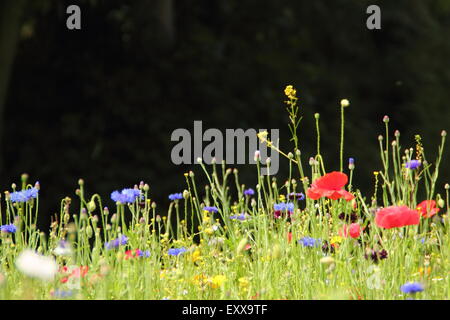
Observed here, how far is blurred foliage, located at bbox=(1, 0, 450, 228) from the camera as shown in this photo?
29.3 feet

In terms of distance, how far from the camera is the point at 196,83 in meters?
9.74

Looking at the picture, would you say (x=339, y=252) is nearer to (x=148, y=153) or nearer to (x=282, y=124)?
(x=148, y=153)

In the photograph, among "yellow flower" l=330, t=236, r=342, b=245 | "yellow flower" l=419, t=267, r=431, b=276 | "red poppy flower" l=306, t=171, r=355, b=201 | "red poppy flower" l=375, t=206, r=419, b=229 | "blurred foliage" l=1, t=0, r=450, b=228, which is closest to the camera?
"red poppy flower" l=375, t=206, r=419, b=229

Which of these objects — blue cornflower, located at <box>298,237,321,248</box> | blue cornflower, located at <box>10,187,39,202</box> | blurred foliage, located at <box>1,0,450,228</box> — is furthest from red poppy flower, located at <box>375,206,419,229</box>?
blurred foliage, located at <box>1,0,450,228</box>

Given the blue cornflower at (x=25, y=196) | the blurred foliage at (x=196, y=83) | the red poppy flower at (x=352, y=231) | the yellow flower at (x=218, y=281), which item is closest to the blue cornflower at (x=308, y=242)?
the red poppy flower at (x=352, y=231)

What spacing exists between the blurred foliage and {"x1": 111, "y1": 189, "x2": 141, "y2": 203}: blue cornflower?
5.02 meters

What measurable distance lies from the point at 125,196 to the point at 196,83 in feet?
22.5

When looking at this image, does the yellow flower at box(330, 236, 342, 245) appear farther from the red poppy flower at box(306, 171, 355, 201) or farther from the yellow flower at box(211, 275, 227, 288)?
the yellow flower at box(211, 275, 227, 288)

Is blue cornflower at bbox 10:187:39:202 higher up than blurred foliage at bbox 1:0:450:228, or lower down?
lower down

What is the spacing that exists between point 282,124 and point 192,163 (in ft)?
4.57

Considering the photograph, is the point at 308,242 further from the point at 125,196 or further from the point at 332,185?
the point at 125,196

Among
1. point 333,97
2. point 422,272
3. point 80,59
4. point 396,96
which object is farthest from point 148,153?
point 422,272

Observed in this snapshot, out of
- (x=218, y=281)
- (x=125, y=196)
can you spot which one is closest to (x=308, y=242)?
(x=218, y=281)
